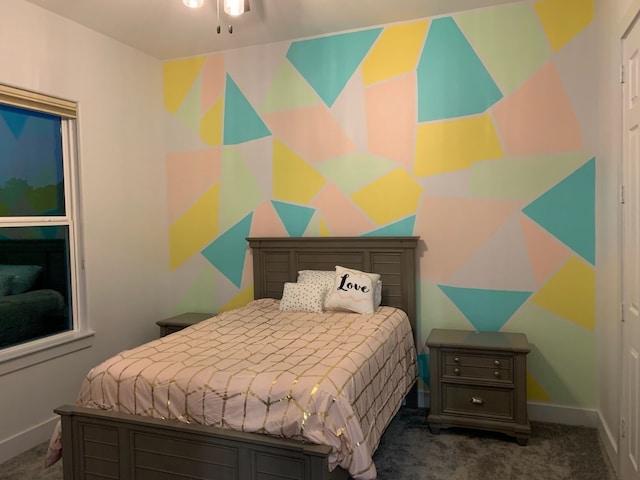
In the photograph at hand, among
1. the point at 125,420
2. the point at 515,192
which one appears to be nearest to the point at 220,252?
the point at 125,420

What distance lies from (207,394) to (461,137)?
7.89 ft

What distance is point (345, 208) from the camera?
3754 millimetres

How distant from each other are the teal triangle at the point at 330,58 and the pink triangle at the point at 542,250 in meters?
1.65

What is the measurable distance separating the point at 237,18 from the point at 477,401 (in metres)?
2.99

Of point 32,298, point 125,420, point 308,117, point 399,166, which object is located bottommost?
point 125,420

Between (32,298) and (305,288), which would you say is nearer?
(32,298)

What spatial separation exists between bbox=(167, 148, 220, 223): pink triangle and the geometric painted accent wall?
0.8 inches

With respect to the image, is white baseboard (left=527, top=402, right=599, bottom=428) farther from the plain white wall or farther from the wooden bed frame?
the plain white wall

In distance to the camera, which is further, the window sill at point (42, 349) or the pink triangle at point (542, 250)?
the pink triangle at point (542, 250)

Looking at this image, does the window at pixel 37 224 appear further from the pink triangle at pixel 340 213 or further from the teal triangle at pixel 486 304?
the teal triangle at pixel 486 304

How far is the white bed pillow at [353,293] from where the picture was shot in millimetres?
3289

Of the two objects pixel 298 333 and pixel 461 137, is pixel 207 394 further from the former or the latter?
pixel 461 137

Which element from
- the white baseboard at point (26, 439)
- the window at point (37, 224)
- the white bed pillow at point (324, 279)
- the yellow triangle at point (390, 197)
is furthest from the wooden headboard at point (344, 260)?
the white baseboard at point (26, 439)

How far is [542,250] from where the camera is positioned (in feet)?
10.8
